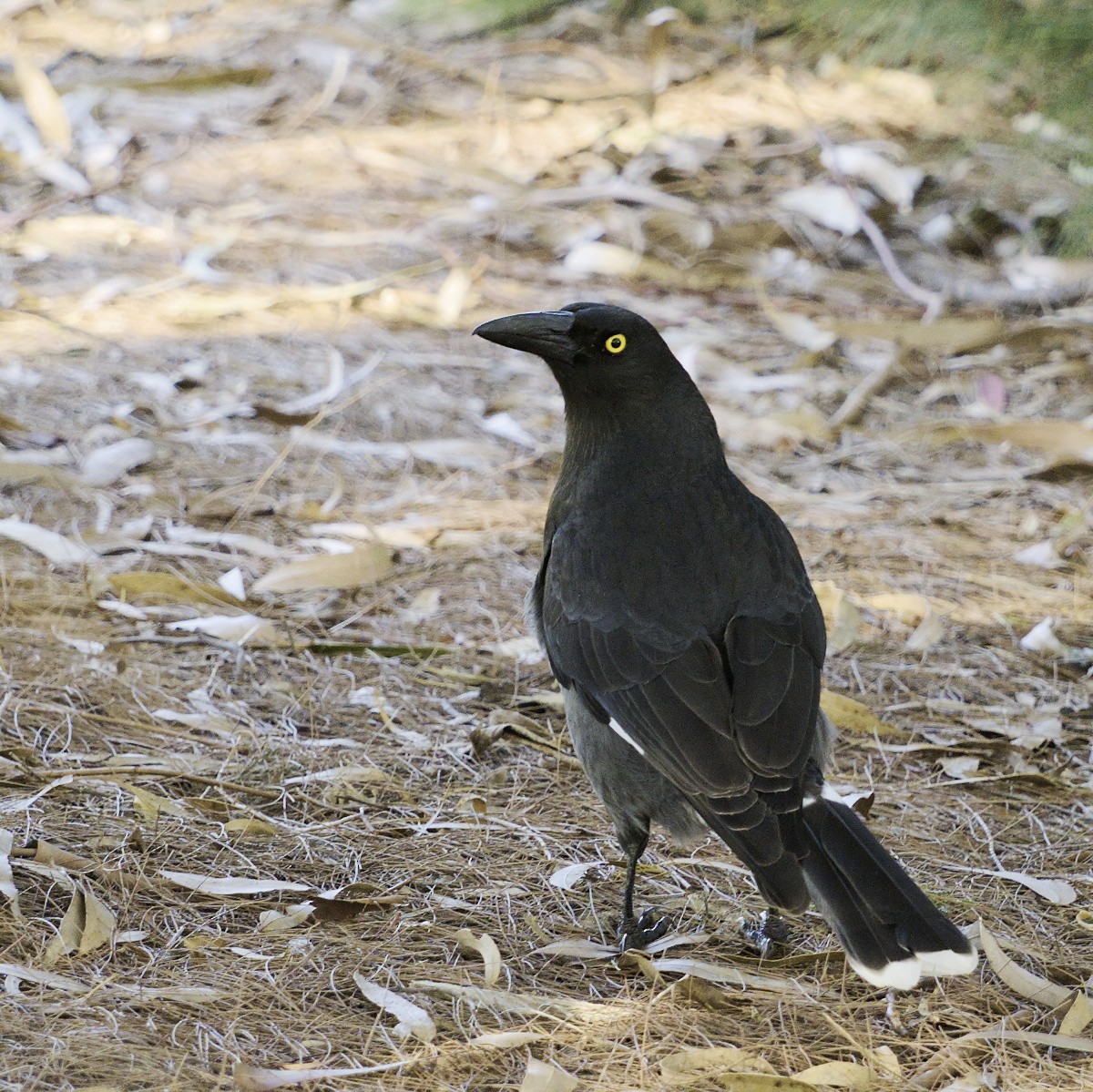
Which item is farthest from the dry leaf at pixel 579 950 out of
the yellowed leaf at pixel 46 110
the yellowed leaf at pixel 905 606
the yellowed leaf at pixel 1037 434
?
the yellowed leaf at pixel 46 110

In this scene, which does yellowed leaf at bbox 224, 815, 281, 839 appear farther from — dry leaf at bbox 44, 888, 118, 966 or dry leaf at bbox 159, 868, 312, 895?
dry leaf at bbox 44, 888, 118, 966

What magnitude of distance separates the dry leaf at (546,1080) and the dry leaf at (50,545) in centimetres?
221

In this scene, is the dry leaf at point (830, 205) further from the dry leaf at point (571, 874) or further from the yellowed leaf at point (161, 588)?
the dry leaf at point (571, 874)

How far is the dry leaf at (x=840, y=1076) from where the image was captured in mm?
2061

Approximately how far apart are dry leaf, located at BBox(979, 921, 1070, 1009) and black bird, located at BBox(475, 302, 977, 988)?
0.21 meters

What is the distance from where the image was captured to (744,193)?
6.90 meters

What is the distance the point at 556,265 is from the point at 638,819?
4.07 m

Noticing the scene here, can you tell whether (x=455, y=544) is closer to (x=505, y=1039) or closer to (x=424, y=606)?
(x=424, y=606)

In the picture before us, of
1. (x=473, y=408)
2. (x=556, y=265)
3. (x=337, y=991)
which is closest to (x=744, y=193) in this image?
(x=556, y=265)

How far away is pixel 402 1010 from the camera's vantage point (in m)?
2.16

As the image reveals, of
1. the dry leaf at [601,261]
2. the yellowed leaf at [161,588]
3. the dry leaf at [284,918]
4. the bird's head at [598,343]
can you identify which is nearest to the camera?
the dry leaf at [284,918]

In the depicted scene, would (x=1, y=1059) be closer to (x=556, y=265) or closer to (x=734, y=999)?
(x=734, y=999)

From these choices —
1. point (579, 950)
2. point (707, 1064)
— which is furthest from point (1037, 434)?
point (707, 1064)

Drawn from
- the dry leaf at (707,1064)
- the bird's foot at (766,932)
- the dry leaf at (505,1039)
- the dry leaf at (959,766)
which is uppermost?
the dry leaf at (505,1039)
